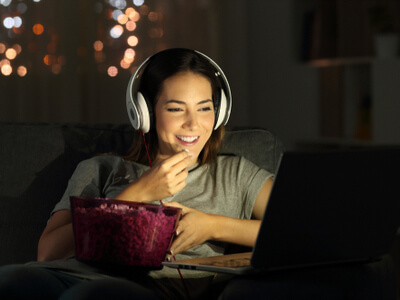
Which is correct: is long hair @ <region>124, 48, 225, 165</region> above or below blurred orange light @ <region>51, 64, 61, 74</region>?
below

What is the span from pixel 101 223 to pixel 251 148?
0.67 metres

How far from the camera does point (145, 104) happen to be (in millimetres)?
1470

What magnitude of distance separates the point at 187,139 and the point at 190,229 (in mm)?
286

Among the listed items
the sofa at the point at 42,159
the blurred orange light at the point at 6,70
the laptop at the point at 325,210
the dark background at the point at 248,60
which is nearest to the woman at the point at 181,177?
the sofa at the point at 42,159

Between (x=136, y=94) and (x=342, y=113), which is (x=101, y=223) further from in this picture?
(x=342, y=113)

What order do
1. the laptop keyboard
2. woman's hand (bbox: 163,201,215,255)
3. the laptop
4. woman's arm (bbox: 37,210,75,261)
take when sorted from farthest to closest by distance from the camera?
1. woman's arm (bbox: 37,210,75,261)
2. woman's hand (bbox: 163,201,215,255)
3. the laptop keyboard
4. the laptop

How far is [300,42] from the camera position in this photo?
12.7 feet

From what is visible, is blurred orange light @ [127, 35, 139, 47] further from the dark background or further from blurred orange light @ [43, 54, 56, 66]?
blurred orange light @ [43, 54, 56, 66]

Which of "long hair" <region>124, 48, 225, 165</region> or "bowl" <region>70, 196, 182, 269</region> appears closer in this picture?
"bowl" <region>70, 196, 182, 269</region>

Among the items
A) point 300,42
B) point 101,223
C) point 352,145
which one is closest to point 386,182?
point 101,223

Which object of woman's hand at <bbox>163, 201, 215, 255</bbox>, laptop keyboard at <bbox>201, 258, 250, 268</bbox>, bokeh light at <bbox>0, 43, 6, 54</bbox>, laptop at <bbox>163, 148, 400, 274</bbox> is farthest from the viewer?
bokeh light at <bbox>0, 43, 6, 54</bbox>

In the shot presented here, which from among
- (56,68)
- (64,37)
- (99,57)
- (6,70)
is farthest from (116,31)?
(6,70)

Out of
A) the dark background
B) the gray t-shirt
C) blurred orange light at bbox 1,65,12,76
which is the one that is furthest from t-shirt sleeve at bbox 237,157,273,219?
blurred orange light at bbox 1,65,12,76

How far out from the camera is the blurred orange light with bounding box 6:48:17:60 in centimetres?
346
